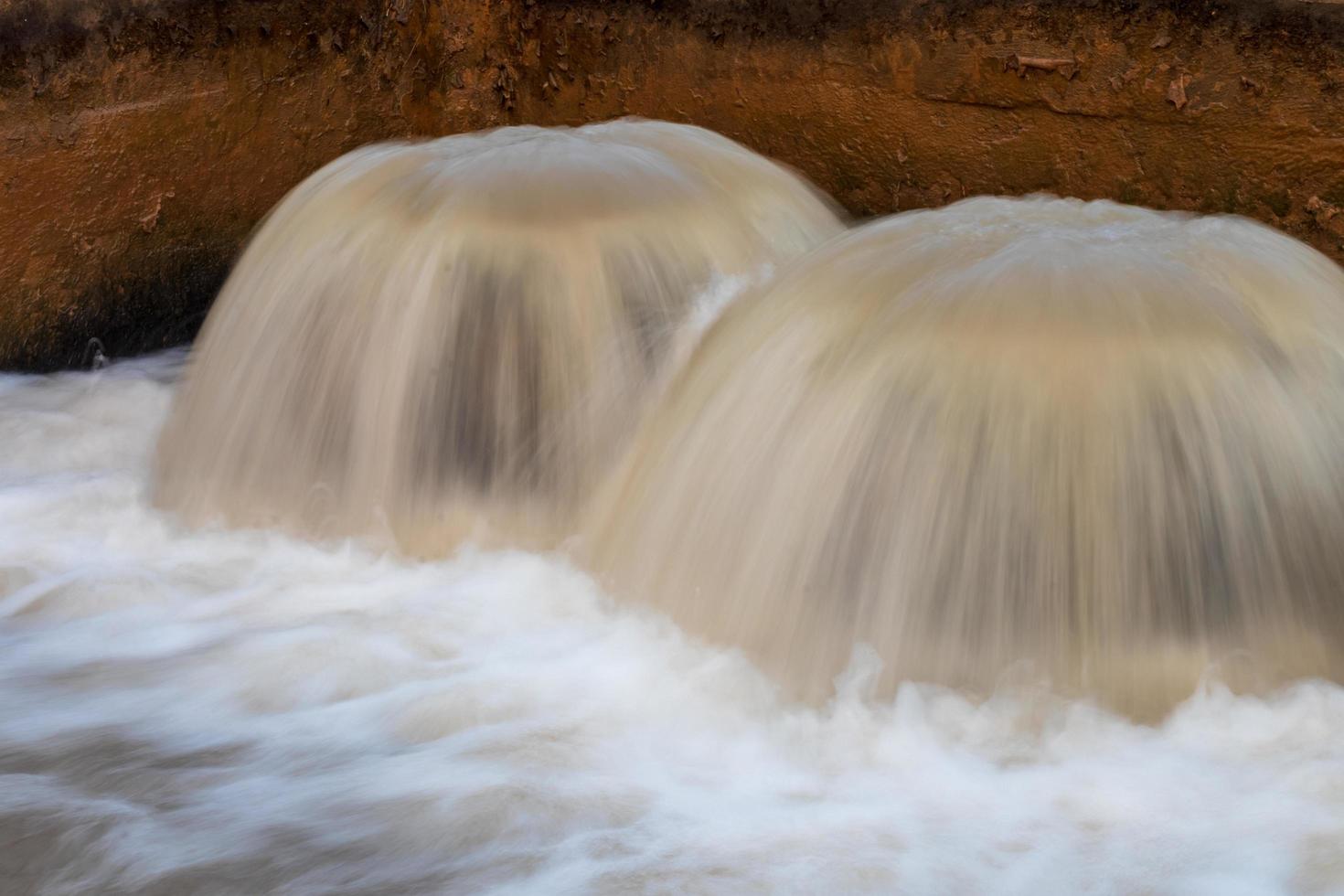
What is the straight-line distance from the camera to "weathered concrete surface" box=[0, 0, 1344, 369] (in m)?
3.62

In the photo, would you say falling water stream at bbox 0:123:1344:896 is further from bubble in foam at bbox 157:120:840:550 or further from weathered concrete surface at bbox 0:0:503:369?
weathered concrete surface at bbox 0:0:503:369

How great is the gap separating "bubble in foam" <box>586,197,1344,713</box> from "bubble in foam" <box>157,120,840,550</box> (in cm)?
45

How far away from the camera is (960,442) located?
242 cm

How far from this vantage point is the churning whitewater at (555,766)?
2.16 metres

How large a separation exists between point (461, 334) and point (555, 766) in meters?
1.05

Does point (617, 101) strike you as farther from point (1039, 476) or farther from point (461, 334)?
point (1039, 476)

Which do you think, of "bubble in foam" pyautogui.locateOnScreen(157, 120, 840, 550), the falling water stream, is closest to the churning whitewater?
the falling water stream

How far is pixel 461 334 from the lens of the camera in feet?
10.3

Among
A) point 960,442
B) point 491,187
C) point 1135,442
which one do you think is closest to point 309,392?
point 491,187

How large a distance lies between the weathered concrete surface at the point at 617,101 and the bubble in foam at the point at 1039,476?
0.98 metres

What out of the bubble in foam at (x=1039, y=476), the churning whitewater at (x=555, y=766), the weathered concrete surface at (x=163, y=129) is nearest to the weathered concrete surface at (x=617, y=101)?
the weathered concrete surface at (x=163, y=129)

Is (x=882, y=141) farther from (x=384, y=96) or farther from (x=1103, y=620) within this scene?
(x=1103, y=620)

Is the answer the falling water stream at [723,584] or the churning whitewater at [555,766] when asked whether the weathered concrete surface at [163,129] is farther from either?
the churning whitewater at [555,766]

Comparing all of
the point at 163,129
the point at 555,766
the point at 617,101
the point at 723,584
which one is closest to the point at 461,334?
the point at 723,584
